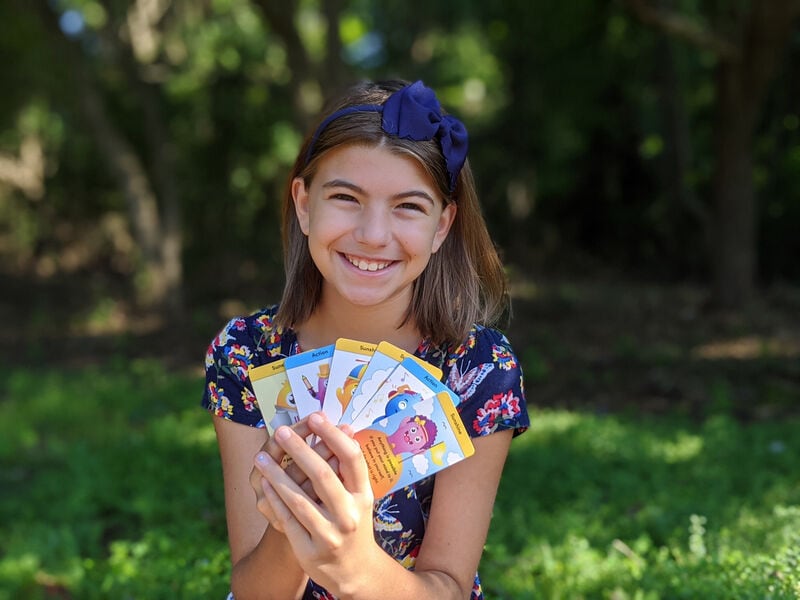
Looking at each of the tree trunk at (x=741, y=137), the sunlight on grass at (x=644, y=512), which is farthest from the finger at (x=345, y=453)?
the tree trunk at (x=741, y=137)

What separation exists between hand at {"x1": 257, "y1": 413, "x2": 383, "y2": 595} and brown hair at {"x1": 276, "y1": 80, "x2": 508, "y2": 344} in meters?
0.50

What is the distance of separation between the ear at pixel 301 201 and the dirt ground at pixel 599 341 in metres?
4.89

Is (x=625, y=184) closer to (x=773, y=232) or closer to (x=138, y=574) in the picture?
(x=773, y=232)

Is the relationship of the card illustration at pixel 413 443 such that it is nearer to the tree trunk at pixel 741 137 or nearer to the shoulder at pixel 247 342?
the shoulder at pixel 247 342

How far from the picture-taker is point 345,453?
5.25 feet

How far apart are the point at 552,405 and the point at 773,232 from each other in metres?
6.71

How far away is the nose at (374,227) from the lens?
6.22ft

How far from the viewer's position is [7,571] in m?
3.63

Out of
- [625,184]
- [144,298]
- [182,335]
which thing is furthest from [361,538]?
[625,184]

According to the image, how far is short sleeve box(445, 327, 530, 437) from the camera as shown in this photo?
197cm

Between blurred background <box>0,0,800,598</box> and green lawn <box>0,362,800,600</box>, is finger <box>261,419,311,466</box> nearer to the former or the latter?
green lawn <box>0,362,800,600</box>

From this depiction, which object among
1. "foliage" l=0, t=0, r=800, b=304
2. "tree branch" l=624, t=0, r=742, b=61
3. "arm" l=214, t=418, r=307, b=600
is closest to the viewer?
"arm" l=214, t=418, r=307, b=600

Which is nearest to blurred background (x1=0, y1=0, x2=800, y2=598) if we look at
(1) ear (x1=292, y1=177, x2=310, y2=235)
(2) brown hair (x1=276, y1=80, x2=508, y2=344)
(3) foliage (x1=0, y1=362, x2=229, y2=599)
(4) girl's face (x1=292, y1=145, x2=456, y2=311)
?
(3) foliage (x1=0, y1=362, x2=229, y2=599)

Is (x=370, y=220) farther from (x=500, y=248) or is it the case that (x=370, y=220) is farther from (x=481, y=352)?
(x=500, y=248)
